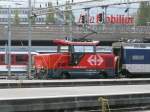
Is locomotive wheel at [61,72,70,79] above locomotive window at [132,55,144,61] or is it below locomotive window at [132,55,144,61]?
below

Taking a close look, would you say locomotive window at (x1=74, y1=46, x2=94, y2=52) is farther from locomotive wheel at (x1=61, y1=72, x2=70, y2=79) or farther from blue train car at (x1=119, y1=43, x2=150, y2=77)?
blue train car at (x1=119, y1=43, x2=150, y2=77)

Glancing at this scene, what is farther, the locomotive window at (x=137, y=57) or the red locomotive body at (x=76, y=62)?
the locomotive window at (x=137, y=57)

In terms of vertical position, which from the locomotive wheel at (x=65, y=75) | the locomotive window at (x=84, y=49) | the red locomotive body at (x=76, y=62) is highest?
the locomotive window at (x=84, y=49)

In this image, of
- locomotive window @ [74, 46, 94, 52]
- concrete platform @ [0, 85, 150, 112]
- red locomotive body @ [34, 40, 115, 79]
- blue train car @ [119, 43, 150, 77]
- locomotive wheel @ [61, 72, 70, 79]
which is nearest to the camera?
concrete platform @ [0, 85, 150, 112]

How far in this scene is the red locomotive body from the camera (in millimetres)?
34500

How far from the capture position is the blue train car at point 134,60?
38.6 metres

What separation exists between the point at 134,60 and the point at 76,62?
5895 millimetres

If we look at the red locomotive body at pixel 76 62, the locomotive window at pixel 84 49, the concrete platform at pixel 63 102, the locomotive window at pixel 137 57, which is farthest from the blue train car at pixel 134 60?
the concrete platform at pixel 63 102

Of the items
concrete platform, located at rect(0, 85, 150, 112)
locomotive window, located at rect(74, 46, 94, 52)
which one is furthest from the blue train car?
concrete platform, located at rect(0, 85, 150, 112)

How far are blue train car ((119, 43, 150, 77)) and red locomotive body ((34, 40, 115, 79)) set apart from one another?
2654 millimetres

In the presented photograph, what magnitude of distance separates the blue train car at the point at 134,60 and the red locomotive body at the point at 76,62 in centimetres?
265

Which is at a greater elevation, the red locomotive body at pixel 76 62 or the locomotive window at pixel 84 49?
the locomotive window at pixel 84 49

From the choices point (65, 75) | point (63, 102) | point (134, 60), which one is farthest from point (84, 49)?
point (63, 102)

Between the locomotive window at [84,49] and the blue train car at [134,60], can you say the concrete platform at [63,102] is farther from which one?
the blue train car at [134,60]
